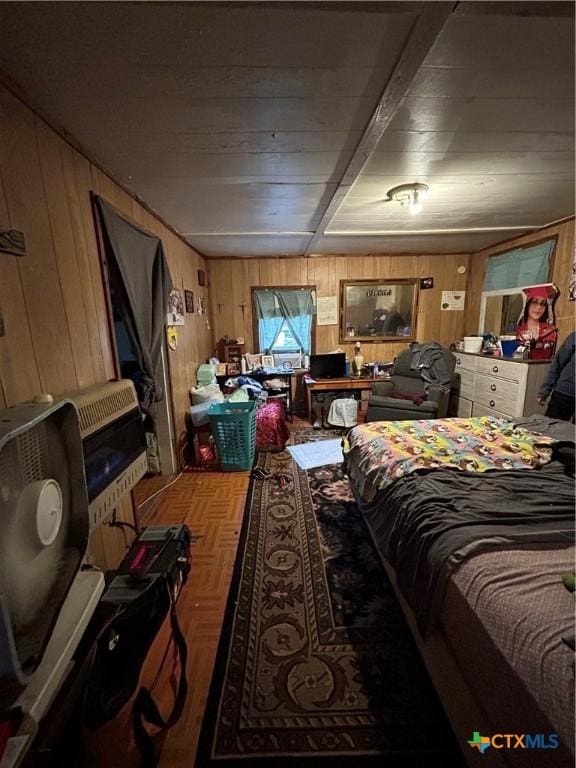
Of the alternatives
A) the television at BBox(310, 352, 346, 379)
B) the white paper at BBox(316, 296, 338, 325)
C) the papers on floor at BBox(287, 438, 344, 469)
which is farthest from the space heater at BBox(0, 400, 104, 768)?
the white paper at BBox(316, 296, 338, 325)

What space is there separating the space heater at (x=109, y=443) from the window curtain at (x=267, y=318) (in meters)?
2.94

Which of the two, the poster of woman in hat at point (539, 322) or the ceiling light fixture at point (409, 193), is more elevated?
the ceiling light fixture at point (409, 193)

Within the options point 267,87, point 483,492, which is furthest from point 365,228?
point 483,492

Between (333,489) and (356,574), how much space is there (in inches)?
34.9

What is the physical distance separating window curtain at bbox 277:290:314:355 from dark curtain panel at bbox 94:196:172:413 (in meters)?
2.13

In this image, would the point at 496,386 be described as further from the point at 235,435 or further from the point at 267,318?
the point at 267,318

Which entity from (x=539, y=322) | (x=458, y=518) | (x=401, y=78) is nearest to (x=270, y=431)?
(x=458, y=518)

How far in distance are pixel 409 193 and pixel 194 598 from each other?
2.94 metres

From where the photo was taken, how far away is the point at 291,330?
454 centimetres

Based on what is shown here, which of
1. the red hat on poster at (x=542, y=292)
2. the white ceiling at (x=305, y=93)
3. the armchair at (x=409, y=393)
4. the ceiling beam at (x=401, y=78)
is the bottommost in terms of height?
the armchair at (x=409, y=393)

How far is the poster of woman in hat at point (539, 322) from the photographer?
3.07m

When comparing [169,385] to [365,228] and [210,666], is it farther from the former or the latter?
[365,228]

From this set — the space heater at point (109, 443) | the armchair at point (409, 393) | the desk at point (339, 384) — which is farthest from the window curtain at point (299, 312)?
the space heater at point (109, 443)

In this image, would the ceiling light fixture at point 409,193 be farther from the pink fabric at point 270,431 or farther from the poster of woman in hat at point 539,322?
the pink fabric at point 270,431
